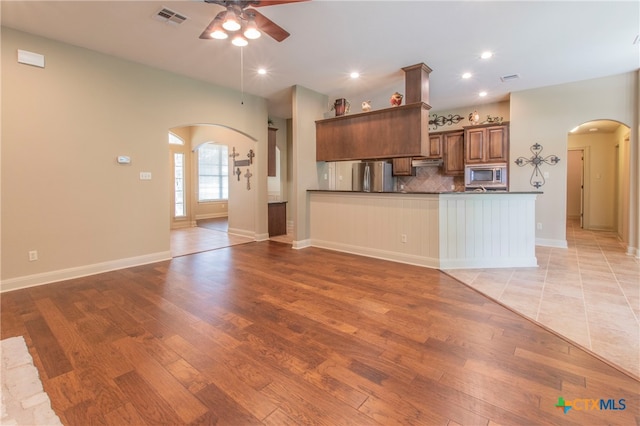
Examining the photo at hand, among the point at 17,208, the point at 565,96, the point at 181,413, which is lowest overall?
the point at 181,413

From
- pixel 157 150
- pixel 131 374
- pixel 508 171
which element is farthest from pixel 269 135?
pixel 131 374

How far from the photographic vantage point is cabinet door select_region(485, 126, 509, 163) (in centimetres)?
600

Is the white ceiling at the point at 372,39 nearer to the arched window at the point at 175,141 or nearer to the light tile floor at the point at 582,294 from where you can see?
the light tile floor at the point at 582,294

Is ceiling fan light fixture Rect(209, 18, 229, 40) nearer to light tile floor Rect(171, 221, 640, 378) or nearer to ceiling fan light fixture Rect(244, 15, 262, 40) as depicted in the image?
ceiling fan light fixture Rect(244, 15, 262, 40)

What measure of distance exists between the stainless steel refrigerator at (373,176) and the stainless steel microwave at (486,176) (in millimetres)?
1768

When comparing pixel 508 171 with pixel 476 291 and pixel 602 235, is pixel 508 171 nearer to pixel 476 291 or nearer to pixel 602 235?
pixel 602 235

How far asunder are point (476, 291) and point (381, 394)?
213 centimetres

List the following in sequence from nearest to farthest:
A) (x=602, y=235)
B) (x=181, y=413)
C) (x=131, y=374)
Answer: (x=181, y=413) → (x=131, y=374) → (x=602, y=235)

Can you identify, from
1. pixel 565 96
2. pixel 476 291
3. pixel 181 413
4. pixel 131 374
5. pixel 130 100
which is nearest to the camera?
pixel 181 413

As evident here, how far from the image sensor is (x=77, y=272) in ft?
12.9

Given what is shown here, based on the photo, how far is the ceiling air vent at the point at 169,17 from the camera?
3.08 meters

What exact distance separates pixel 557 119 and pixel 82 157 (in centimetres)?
763

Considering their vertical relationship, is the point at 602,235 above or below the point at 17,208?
below

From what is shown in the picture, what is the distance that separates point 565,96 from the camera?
5398 millimetres
